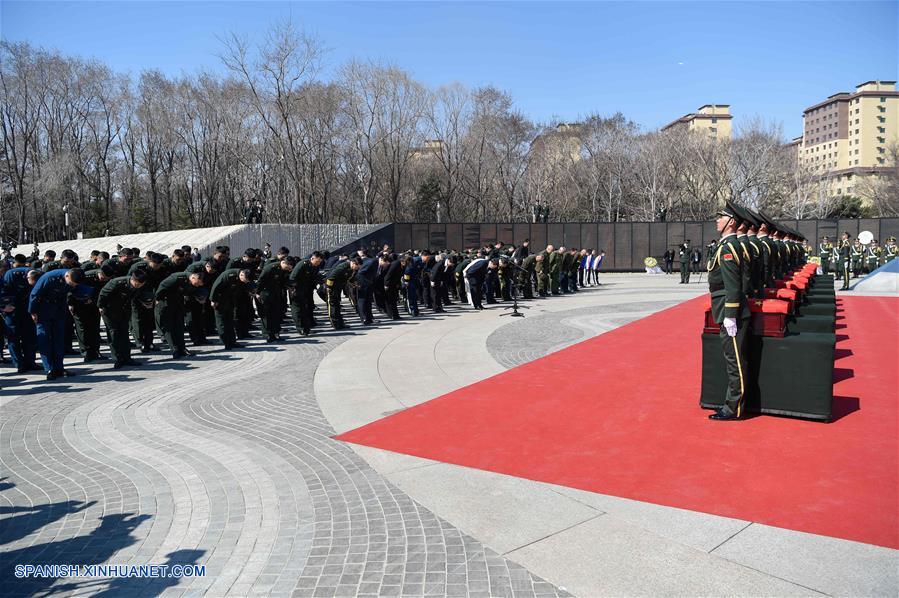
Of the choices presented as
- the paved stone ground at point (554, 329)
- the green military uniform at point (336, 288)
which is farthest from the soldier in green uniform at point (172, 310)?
the paved stone ground at point (554, 329)

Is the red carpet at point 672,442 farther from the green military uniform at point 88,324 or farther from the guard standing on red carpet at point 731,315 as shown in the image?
the green military uniform at point 88,324

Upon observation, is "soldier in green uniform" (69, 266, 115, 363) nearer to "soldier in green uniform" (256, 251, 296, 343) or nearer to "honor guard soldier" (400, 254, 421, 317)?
"soldier in green uniform" (256, 251, 296, 343)

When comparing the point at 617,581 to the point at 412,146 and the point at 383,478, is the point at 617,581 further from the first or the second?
the point at 412,146

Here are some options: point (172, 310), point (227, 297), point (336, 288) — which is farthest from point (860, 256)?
point (172, 310)

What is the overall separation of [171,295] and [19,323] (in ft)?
8.06

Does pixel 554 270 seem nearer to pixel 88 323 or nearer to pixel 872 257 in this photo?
pixel 88 323

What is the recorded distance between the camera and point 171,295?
1150 cm

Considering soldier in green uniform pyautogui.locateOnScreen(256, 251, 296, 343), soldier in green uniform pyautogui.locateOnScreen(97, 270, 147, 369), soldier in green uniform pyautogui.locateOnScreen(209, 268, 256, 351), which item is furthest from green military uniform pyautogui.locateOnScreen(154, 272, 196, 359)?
soldier in green uniform pyautogui.locateOnScreen(256, 251, 296, 343)

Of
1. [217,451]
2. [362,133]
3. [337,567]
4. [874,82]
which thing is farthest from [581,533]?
[874,82]

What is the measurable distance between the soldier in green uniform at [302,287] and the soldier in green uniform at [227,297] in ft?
4.42

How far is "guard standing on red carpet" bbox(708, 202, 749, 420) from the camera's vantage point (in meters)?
6.53

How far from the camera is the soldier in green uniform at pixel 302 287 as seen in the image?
13.9m

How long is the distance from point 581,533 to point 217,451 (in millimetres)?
3877

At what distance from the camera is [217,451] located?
6.36 metres
